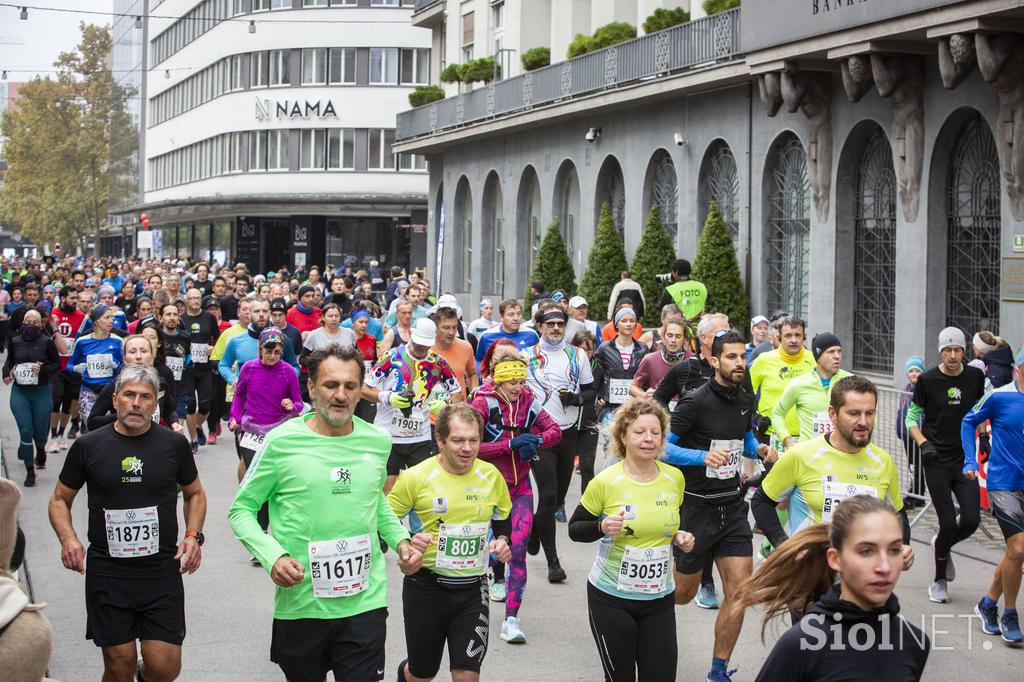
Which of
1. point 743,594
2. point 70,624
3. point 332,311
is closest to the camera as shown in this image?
point 743,594

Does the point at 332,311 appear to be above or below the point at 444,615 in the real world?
above

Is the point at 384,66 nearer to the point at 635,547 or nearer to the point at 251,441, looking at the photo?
the point at 251,441

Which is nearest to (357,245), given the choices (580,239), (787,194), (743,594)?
(580,239)

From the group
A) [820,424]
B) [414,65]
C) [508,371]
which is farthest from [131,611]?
[414,65]

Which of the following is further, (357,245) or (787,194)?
(357,245)

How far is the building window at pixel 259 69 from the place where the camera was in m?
62.9

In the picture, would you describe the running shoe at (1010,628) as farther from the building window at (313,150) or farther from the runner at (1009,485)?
the building window at (313,150)

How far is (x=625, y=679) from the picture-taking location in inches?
254

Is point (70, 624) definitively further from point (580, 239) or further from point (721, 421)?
point (580, 239)

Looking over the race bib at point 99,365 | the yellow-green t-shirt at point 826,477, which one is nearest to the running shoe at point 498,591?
the yellow-green t-shirt at point 826,477

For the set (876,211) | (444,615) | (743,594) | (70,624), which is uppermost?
(876,211)

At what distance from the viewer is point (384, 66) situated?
60812mm

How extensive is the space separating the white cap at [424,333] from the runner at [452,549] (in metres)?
3.53

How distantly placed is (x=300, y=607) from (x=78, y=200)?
89436 mm
